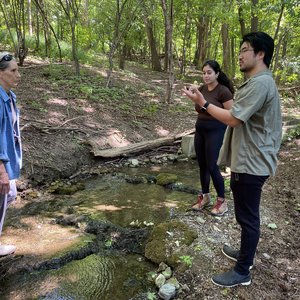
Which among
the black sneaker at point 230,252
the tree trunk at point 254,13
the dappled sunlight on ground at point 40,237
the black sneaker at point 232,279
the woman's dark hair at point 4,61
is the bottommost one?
the dappled sunlight on ground at point 40,237

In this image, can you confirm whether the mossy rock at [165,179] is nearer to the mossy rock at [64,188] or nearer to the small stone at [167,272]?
the mossy rock at [64,188]

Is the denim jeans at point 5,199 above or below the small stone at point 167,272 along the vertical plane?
above

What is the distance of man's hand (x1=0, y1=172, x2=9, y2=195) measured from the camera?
10.0ft

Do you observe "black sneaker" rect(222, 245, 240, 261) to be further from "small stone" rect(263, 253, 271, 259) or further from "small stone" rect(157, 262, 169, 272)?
"small stone" rect(157, 262, 169, 272)

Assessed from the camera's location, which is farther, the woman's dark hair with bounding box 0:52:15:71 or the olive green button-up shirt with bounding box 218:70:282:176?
the woman's dark hair with bounding box 0:52:15:71

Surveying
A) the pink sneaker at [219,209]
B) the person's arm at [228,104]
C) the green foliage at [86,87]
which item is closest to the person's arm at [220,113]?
the person's arm at [228,104]

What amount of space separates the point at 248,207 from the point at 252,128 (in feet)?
2.31

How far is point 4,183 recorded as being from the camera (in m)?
3.08

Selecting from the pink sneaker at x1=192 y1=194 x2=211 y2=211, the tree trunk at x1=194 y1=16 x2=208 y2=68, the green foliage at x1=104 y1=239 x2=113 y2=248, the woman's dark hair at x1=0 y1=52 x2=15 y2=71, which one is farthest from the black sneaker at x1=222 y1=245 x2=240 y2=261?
the tree trunk at x1=194 y1=16 x2=208 y2=68

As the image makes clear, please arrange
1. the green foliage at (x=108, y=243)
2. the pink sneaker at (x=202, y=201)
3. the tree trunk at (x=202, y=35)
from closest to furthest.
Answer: the green foliage at (x=108, y=243) < the pink sneaker at (x=202, y=201) < the tree trunk at (x=202, y=35)

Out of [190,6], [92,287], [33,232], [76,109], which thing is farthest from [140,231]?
[190,6]

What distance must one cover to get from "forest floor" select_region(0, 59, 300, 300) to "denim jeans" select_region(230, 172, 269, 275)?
0.42 meters

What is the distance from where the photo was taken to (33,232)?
446cm

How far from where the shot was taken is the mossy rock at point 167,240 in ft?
12.3
